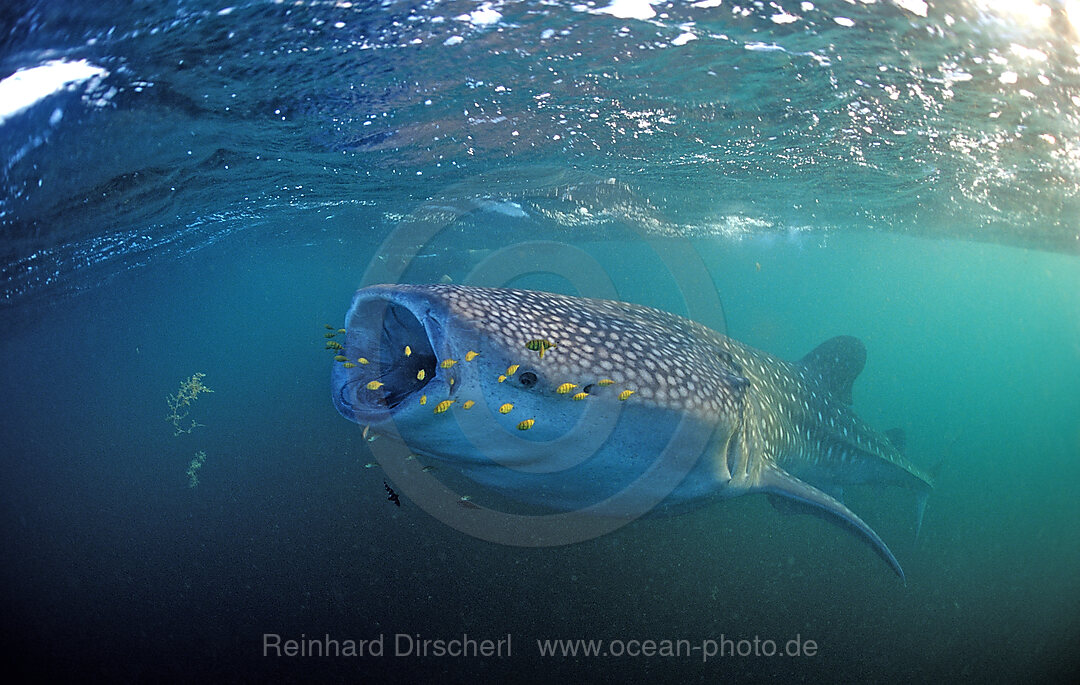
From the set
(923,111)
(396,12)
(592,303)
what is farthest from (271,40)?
(923,111)

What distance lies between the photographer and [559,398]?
109 inches

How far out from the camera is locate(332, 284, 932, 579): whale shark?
2.59m

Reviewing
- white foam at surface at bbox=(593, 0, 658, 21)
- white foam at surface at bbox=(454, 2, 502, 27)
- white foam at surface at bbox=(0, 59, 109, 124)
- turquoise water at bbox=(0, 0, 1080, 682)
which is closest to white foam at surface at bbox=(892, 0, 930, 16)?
turquoise water at bbox=(0, 0, 1080, 682)

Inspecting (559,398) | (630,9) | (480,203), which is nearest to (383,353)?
(559,398)

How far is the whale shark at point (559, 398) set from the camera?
8.49 ft

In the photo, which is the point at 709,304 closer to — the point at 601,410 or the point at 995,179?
the point at 601,410

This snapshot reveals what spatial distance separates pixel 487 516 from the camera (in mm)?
6219

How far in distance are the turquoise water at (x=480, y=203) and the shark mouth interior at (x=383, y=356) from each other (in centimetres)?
62

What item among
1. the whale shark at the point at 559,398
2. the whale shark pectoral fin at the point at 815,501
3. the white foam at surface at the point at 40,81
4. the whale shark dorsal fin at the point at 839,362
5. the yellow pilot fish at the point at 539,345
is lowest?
the whale shark dorsal fin at the point at 839,362

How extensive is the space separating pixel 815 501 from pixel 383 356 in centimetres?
390

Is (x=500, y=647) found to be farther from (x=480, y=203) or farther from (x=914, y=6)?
(x=480, y=203)

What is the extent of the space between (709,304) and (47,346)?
53362 mm

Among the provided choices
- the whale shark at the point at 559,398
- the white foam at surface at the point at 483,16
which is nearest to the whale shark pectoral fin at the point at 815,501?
the whale shark at the point at 559,398

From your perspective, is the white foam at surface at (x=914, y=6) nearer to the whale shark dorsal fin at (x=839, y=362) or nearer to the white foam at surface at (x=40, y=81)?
the whale shark dorsal fin at (x=839, y=362)
